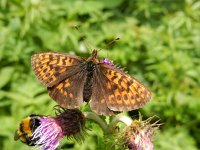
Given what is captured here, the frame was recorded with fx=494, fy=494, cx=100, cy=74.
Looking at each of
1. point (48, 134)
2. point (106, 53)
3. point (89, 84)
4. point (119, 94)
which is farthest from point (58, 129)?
point (106, 53)

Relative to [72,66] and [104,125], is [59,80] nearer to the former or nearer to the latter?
[72,66]

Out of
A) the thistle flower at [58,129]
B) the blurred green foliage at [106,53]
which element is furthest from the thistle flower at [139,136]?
the blurred green foliage at [106,53]

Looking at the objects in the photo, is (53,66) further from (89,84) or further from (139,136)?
(139,136)

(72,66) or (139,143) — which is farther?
(72,66)

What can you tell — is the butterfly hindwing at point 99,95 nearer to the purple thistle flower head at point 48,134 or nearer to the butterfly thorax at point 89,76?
the butterfly thorax at point 89,76

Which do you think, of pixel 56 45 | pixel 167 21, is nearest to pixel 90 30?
pixel 56 45

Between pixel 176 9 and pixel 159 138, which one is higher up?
pixel 176 9

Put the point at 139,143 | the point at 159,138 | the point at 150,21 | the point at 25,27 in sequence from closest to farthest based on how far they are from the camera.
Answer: the point at 139,143 < the point at 159,138 < the point at 25,27 < the point at 150,21
